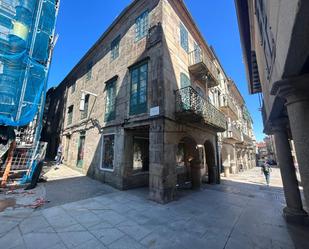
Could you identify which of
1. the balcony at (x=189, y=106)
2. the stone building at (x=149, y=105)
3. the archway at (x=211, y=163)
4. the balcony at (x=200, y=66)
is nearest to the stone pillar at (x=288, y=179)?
the balcony at (x=189, y=106)

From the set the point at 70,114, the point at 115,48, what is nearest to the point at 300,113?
the point at 115,48

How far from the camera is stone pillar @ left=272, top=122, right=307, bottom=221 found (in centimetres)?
504

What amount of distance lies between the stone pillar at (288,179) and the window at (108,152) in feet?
25.6

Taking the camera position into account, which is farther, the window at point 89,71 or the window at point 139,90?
the window at point 89,71

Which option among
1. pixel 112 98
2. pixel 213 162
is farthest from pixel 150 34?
pixel 213 162

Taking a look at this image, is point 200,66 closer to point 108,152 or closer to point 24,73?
point 108,152

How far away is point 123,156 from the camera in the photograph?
27.3 feet

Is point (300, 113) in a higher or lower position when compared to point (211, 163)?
higher

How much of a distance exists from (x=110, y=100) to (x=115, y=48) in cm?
364

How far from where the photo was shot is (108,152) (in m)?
9.59

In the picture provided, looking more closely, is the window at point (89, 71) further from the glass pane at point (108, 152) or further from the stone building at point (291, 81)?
the stone building at point (291, 81)

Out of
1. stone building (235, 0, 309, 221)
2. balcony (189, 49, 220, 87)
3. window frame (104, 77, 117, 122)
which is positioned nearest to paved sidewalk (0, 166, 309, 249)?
stone building (235, 0, 309, 221)

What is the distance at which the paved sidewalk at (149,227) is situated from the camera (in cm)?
359

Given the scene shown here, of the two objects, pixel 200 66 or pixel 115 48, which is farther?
pixel 115 48
